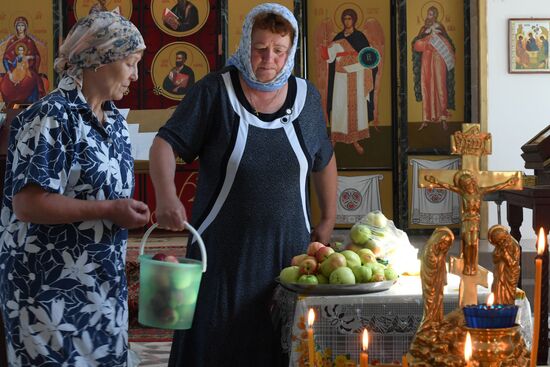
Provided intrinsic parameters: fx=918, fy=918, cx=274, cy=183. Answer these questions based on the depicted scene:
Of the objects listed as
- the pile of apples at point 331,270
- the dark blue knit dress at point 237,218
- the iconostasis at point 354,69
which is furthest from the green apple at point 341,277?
the iconostasis at point 354,69

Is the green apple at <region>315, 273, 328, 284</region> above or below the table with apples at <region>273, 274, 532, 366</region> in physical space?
above

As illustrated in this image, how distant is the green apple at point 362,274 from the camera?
2.42 m

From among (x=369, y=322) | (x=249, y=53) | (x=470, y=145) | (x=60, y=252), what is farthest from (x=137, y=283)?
(x=470, y=145)

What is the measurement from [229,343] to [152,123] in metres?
5.47

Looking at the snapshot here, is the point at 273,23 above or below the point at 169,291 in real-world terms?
above

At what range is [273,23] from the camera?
2.63 metres

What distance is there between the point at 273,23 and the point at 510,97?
6288mm

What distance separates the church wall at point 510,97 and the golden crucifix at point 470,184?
698 centimetres

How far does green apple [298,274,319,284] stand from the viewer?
236cm

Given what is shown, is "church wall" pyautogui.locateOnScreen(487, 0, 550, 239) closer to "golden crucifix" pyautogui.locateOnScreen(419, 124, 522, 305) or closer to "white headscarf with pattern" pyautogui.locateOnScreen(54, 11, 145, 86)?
"white headscarf with pattern" pyautogui.locateOnScreen(54, 11, 145, 86)

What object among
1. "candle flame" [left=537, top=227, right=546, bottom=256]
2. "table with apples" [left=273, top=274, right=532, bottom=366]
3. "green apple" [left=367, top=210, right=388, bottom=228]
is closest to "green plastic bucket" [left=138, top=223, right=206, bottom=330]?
"table with apples" [left=273, top=274, right=532, bottom=366]

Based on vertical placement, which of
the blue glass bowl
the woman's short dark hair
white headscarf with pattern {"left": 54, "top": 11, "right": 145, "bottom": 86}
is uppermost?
the woman's short dark hair

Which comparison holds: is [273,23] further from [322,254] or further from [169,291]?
[169,291]

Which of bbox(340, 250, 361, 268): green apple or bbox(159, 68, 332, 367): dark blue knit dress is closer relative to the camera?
bbox(340, 250, 361, 268): green apple
